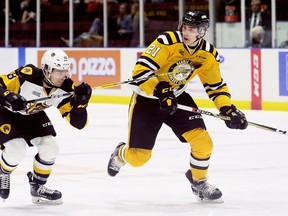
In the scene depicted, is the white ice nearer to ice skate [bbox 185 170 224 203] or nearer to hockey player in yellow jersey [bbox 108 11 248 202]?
ice skate [bbox 185 170 224 203]

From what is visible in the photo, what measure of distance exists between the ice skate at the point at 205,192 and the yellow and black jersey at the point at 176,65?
1.56ft

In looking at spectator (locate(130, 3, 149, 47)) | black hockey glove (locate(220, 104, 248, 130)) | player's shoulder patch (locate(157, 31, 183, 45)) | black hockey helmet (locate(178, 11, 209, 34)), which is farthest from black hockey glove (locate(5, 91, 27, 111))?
spectator (locate(130, 3, 149, 47))

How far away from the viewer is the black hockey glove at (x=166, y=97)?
5133 millimetres

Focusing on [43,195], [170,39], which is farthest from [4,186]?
[170,39]

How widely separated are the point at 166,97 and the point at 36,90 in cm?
72

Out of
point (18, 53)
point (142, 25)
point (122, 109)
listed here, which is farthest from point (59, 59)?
point (18, 53)

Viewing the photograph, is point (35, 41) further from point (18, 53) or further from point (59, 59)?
point (59, 59)

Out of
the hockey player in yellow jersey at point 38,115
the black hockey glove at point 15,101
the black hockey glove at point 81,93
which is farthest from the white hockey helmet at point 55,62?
the black hockey glove at point 15,101

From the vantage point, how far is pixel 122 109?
453 inches

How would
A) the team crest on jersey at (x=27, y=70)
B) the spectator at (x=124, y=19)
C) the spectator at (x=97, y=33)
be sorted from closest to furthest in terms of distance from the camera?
the team crest on jersey at (x=27, y=70) → the spectator at (x=124, y=19) → the spectator at (x=97, y=33)

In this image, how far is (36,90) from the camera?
5.20 m

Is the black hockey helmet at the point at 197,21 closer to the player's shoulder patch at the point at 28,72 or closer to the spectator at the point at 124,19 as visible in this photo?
the player's shoulder patch at the point at 28,72

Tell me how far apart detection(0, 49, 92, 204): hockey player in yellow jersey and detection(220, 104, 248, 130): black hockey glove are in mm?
821

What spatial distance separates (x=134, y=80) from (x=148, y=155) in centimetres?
47
